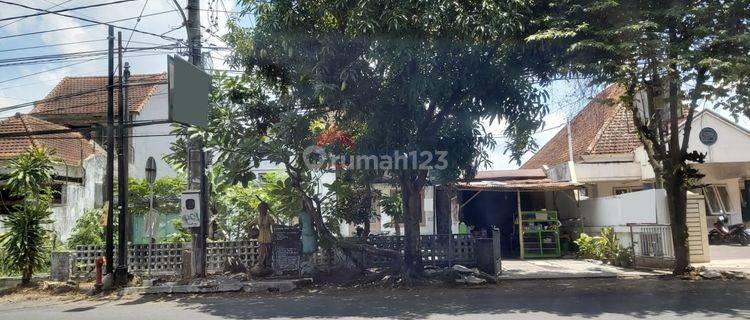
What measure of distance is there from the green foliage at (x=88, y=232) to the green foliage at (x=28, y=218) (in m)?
1.22

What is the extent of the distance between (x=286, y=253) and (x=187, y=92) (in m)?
4.60

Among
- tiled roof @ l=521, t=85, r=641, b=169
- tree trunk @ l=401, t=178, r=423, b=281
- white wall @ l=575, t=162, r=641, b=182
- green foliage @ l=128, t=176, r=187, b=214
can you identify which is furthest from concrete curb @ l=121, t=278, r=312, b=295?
white wall @ l=575, t=162, r=641, b=182

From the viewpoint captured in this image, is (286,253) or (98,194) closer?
(286,253)

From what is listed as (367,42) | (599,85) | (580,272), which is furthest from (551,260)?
(367,42)

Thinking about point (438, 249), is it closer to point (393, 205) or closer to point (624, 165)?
point (393, 205)

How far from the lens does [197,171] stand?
42.7 feet

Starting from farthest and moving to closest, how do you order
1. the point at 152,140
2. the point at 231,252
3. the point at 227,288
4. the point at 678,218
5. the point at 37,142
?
the point at 152,140, the point at 37,142, the point at 231,252, the point at 678,218, the point at 227,288

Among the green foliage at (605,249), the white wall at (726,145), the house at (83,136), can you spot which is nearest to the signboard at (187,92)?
the house at (83,136)

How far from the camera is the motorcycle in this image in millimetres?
19312

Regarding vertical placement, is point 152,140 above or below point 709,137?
above

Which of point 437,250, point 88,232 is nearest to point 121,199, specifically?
point 88,232

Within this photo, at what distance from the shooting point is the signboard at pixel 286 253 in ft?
45.5

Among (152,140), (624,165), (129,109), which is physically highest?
(129,109)

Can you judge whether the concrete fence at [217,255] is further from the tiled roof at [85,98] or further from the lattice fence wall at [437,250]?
the tiled roof at [85,98]
